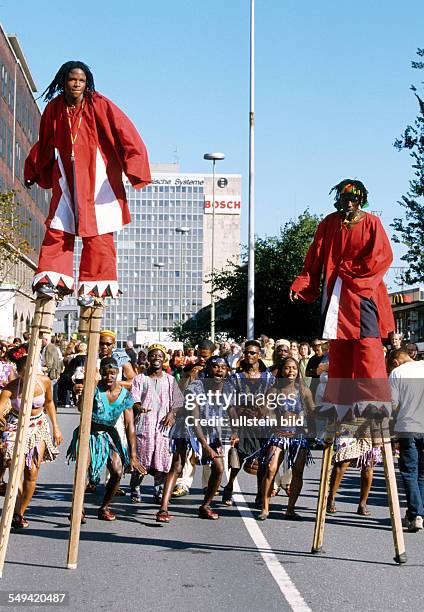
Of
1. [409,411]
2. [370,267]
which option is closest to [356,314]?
[370,267]

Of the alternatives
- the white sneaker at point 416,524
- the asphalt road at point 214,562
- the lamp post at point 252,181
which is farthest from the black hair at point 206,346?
the lamp post at point 252,181

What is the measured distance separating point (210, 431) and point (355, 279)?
3.76 metres

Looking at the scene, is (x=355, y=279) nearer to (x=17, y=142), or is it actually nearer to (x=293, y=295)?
(x=293, y=295)

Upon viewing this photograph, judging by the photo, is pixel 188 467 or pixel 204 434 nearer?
pixel 204 434

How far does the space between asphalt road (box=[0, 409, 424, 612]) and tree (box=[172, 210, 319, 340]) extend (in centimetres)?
3700

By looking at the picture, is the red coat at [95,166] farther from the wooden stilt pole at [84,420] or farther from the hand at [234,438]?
the hand at [234,438]

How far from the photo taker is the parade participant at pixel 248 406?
1232 cm

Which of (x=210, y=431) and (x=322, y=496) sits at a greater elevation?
(x=210, y=431)

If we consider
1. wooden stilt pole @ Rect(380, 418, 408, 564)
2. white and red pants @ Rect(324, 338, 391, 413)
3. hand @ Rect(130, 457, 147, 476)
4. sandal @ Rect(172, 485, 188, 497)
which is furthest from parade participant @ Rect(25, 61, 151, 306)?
sandal @ Rect(172, 485, 188, 497)

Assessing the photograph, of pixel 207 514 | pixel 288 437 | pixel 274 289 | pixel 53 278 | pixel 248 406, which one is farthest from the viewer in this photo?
pixel 274 289

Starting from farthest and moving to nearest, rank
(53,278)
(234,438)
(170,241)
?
(170,241) → (234,438) → (53,278)

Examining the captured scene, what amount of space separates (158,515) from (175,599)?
3819 millimetres

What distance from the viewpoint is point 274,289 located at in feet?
165

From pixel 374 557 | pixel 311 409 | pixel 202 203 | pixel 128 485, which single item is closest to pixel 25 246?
pixel 128 485
